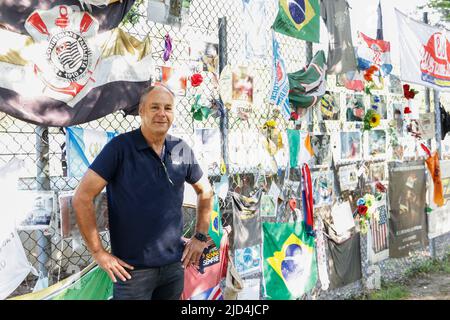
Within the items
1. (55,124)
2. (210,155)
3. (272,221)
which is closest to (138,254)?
(55,124)

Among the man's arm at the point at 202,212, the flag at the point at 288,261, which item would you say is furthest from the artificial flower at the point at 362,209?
the man's arm at the point at 202,212

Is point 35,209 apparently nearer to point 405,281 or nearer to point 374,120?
point 374,120

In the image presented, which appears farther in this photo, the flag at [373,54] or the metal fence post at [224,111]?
the flag at [373,54]

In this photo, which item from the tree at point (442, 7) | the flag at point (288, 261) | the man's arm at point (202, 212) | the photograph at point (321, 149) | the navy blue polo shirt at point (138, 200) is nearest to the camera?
the navy blue polo shirt at point (138, 200)

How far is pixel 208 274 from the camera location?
150 inches

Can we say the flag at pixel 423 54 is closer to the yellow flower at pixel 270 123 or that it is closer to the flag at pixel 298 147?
the flag at pixel 298 147

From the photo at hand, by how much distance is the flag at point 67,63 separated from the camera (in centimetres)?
274

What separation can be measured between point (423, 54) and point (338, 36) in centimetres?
194

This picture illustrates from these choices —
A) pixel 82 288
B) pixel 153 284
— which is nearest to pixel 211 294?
pixel 153 284

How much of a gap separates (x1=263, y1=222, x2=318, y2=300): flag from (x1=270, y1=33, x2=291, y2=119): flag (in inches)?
46.3

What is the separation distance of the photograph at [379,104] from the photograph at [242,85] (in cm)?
222

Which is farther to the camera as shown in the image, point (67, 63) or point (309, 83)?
point (309, 83)

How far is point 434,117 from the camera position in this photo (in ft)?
22.1
